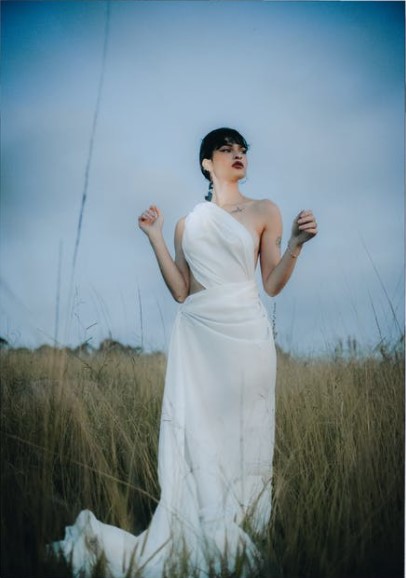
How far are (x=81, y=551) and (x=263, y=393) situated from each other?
0.93 m

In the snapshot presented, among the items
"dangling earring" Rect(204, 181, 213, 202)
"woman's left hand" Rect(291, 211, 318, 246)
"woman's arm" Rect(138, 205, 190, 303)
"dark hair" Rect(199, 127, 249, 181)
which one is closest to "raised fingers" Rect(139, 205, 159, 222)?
"woman's arm" Rect(138, 205, 190, 303)

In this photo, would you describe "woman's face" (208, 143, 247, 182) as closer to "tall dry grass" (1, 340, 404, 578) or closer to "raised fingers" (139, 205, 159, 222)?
"raised fingers" (139, 205, 159, 222)

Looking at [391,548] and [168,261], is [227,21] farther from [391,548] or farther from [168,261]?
[391,548]

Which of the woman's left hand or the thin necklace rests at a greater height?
the thin necklace

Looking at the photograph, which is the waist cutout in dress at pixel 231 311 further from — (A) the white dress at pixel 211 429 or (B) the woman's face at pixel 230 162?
(B) the woman's face at pixel 230 162

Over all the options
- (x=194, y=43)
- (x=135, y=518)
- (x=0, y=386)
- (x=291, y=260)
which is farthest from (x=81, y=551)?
(x=194, y=43)

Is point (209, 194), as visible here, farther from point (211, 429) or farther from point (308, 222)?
point (211, 429)

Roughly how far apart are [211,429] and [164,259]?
2.57ft

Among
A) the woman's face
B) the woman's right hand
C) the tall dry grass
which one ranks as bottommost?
the tall dry grass

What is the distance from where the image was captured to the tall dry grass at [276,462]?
86.4 inches

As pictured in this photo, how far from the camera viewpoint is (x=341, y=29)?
288 cm

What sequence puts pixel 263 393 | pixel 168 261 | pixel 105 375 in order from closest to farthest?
pixel 263 393 < pixel 168 261 < pixel 105 375

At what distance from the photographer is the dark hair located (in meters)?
2.80

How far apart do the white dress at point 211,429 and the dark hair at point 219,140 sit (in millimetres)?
308
